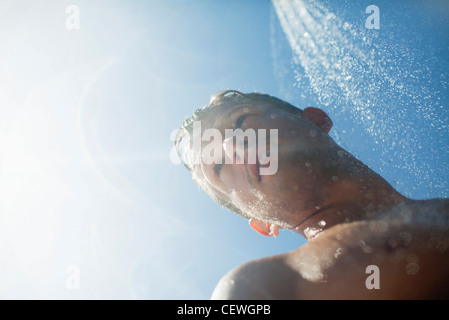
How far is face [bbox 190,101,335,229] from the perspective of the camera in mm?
1148

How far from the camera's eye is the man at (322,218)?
2.52 feet

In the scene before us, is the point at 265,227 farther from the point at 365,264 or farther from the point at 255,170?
the point at 365,264

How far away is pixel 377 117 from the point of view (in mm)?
3113

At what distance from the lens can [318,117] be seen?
159cm

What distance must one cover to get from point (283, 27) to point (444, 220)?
14.6 feet

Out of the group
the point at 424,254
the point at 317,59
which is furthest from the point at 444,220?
the point at 317,59

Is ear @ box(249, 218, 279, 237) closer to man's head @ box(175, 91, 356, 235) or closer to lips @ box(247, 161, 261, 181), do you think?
man's head @ box(175, 91, 356, 235)

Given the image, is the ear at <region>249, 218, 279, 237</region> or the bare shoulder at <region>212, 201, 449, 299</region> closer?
the bare shoulder at <region>212, 201, 449, 299</region>

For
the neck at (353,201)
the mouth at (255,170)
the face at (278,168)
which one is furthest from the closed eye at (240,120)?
the neck at (353,201)

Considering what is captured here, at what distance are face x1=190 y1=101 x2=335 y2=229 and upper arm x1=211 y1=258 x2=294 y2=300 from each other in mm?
456

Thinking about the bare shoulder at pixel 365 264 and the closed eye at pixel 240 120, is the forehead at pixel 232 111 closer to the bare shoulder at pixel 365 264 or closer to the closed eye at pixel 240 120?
the closed eye at pixel 240 120

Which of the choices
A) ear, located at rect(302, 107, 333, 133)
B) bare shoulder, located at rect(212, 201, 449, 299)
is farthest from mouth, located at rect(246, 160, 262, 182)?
ear, located at rect(302, 107, 333, 133)

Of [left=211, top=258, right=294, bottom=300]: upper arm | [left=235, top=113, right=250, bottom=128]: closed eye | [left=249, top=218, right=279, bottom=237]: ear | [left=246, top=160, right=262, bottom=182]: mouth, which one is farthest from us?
[left=249, top=218, right=279, bottom=237]: ear

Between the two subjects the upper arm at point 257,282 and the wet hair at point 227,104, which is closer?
the upper arm at point 257,282
